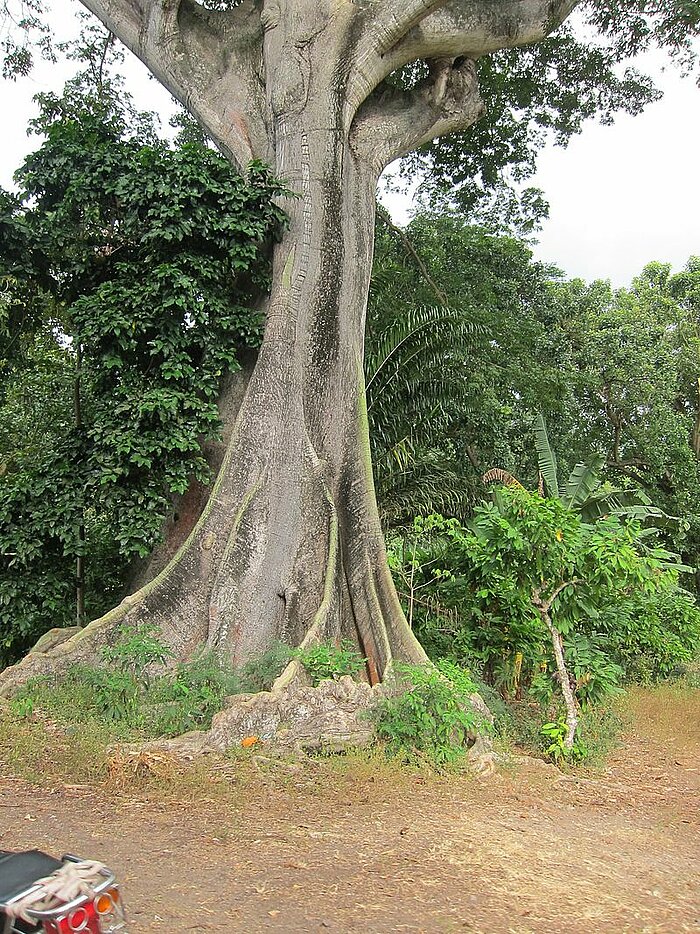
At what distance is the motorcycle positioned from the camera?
8.00 ft

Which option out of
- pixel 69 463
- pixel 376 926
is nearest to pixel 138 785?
pixel 376 926

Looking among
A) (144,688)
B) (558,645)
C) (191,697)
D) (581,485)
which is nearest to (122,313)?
(144,688)

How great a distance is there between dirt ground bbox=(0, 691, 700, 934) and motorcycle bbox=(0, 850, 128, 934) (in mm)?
1443

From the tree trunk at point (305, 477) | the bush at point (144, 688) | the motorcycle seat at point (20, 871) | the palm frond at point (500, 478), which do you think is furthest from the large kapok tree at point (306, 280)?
the motorcycle seat at point (20, 871)

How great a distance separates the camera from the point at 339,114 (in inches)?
371

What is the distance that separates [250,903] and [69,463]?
5.51 metres

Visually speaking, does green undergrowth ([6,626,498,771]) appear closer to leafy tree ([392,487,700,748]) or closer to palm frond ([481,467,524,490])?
leafy tree ([392,487,700,748])

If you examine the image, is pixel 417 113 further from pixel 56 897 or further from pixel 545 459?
pixel 56 897

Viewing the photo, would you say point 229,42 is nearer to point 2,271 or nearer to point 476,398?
point 2,271

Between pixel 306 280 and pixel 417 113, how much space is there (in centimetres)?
322

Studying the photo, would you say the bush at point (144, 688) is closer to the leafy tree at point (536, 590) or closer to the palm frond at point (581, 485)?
the leafy tree at point (536, 590)

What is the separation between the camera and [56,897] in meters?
2.50

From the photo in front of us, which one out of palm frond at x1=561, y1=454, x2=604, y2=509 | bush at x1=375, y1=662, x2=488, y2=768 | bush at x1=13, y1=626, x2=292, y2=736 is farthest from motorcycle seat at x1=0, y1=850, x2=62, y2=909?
palm frond at x1=561, y1=454, x2=604, y2=509

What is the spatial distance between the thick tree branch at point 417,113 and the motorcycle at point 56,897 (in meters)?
8.65
